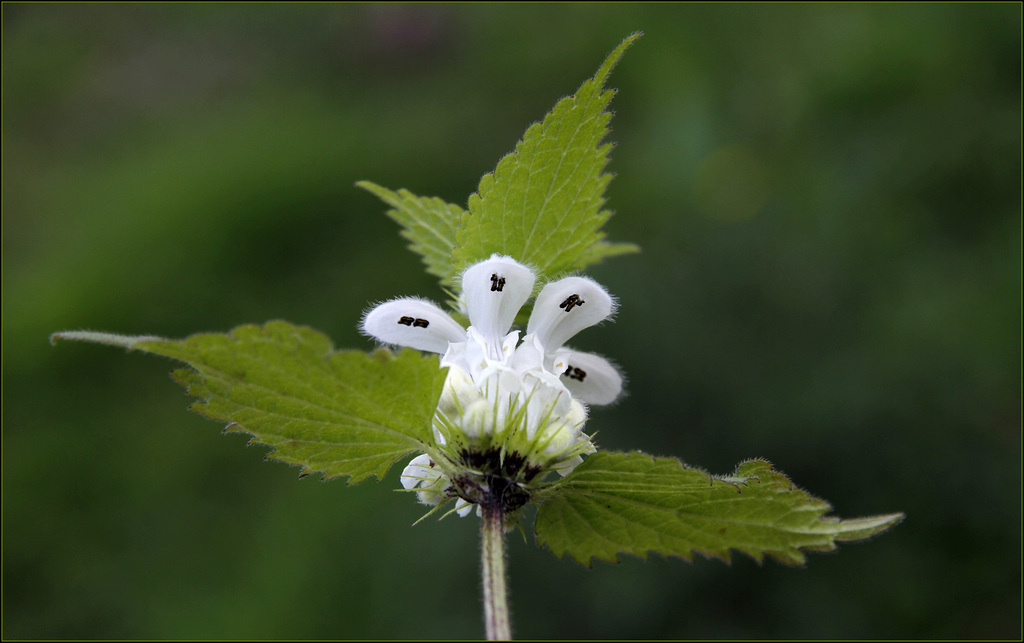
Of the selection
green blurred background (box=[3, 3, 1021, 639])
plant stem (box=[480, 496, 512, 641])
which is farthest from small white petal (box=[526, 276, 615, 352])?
green blurred background (box=[3, 3, 1021, 639])

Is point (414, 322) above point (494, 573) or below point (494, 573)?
above

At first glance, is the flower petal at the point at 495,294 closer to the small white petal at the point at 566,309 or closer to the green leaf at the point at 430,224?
the small white petal at the point at 566,309

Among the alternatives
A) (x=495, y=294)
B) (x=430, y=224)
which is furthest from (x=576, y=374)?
(x=430, y=224)

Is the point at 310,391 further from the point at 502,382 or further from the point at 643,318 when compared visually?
the point at 643,318

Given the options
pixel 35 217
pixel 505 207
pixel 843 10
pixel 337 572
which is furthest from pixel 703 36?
pixel 35 217

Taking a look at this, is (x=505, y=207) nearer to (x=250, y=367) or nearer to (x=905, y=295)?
(x=250, y=367)

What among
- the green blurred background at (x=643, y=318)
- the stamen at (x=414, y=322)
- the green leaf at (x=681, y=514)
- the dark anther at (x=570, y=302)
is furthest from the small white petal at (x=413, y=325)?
the green blurred background at (x=643, y=318)

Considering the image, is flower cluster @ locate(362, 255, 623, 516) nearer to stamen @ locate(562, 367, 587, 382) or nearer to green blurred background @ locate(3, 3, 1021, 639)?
stamen @ locate(562, 367, 587, 382)
